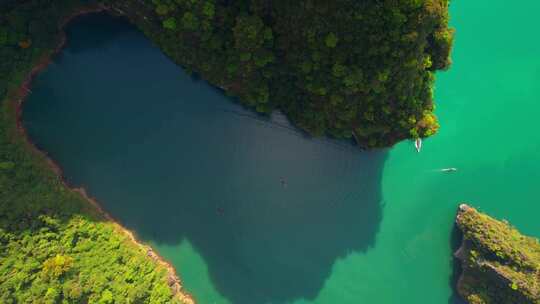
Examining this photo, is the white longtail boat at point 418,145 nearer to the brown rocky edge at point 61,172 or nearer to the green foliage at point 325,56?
the green foliage at point 325,56

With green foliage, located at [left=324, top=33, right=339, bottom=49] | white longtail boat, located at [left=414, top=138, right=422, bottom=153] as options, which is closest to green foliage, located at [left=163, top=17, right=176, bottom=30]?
green foliage, located at [left=324, top=33, right=339, bottom=49]

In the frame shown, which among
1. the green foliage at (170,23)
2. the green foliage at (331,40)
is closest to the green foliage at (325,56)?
the green foliage at (331,40)

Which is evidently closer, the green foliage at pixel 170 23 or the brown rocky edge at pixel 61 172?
the green foliage at pixel 170 23

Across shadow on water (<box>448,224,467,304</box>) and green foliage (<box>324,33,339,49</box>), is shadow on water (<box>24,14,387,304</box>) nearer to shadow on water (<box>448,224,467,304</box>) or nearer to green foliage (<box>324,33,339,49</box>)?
shadow on water (<box>448,224,467,304</box>)

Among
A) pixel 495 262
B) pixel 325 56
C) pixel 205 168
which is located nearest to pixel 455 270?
pixel 495 262

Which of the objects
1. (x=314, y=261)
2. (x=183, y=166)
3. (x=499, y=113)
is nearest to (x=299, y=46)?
(x=183, y=166)

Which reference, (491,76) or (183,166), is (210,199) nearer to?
(183,166)
